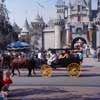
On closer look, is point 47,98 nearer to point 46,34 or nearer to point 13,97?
point 13,97

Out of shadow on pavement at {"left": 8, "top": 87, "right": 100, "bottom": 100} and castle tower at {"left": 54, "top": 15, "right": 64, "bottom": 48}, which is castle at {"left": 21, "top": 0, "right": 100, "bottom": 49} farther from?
shadow on pavement at {"left": 8, "top": 87, "right": 100, "bottom": 100}

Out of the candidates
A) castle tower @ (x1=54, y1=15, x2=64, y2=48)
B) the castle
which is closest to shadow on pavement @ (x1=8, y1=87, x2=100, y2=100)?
the castle

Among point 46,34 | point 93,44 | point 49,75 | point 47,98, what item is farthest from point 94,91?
point 46,34

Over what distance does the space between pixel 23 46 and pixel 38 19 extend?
284 ft

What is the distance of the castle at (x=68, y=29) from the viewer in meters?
115

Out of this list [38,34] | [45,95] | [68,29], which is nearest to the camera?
[45,95]

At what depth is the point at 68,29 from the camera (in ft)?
382

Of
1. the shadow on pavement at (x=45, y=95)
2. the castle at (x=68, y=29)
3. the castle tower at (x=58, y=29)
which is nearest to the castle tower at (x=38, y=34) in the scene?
the castle at (x=68, y=29)

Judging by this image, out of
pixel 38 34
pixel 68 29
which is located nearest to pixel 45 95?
pixel 68 29

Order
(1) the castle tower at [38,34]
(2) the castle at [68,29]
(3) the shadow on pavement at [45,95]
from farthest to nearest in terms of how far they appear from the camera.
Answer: (1) the castle tower at [38,34], (2) the castle at [68,29], (3) the shadow on pavement at [45,95]

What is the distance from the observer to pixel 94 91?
61.4 ft

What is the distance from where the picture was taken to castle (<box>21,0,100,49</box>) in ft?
378

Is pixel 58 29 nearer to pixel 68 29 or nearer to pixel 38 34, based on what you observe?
pixel 68 29

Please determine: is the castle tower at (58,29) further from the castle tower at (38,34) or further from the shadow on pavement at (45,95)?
the shadow on pavement at (45,95)
